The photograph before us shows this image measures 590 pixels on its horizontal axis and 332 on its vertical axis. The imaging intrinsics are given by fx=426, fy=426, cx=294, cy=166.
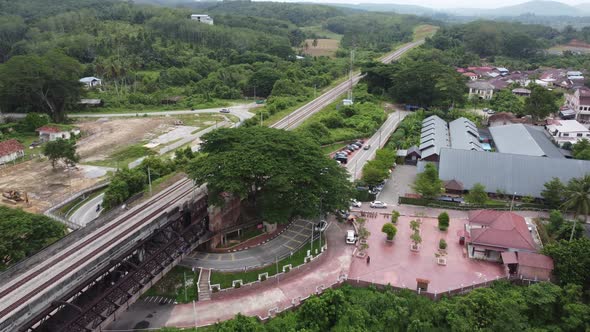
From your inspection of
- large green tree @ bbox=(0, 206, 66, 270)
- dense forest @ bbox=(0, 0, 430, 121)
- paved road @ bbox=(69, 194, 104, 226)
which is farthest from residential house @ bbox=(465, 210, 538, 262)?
dense forest @ bbox=(0, 0, 430, 121)

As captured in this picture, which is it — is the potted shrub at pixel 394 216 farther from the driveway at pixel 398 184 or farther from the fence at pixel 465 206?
the fence at pixel 465 206

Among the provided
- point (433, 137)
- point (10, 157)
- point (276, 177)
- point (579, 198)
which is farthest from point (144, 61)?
point (579, 198)

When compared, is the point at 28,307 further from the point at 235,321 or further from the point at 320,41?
the point at 320,41

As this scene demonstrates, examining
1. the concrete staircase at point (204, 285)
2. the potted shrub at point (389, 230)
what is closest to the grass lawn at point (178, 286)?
the concrete staircase at point (204, 285)

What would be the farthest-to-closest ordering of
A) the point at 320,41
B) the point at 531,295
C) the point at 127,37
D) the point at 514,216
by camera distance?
the point at 320,41, the point at 127,37, the point at 514,216, the point at 531,295

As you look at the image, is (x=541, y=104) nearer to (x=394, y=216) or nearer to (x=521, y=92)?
(x=521, y=92)

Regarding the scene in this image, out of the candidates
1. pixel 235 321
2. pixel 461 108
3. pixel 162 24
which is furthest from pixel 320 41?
pixel 235 321
